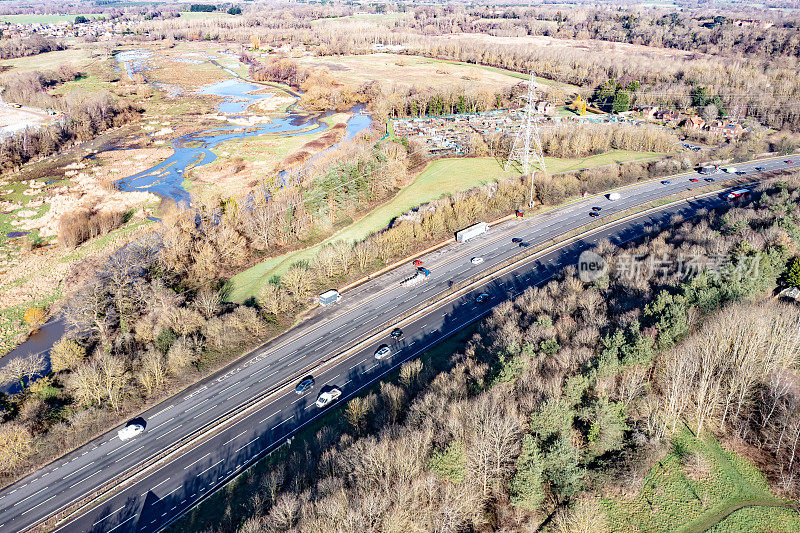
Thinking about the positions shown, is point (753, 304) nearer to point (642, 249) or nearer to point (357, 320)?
point (642, 249)

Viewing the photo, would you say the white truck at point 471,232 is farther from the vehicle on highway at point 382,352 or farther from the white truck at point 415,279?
the vehicle on highway at point 382,352

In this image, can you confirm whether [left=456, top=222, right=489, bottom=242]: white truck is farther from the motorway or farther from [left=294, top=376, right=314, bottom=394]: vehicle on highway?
[left=294, top=376, right=314, bottom=394]: vehicle on highway

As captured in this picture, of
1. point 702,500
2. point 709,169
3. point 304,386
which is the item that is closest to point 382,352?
point 304,386

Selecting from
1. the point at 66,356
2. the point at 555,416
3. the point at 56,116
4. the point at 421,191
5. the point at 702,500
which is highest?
the point at 56,116

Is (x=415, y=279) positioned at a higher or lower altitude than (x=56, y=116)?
lower

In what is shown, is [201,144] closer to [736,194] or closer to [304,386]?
[304,386]

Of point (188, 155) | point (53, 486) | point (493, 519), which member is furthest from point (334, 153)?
point (493, 519)
